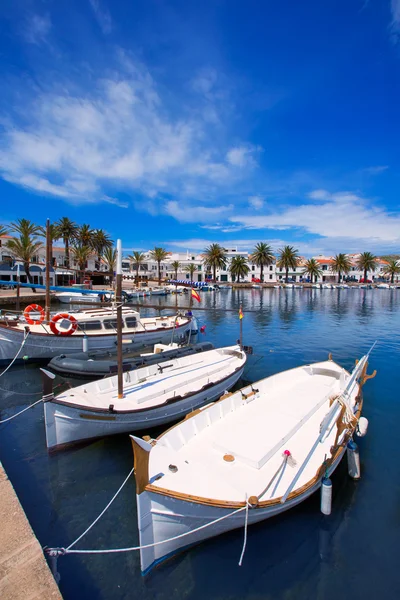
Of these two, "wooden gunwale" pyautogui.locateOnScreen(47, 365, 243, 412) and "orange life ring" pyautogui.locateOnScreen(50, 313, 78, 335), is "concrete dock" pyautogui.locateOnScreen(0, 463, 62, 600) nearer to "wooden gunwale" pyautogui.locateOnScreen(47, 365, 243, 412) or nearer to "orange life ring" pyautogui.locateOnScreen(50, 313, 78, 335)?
"wooden gunwale" pyautogui.locateOnScreen(47, 365, 243, 412)

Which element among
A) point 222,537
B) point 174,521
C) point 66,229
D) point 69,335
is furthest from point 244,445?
point 66,229

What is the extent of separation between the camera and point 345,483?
8.97m

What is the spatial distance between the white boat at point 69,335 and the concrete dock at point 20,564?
49.9 feet

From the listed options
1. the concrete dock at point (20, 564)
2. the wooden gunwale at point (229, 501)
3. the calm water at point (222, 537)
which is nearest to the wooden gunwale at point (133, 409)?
the calm water at point (222, 537)

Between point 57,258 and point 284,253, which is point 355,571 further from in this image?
point 284,253

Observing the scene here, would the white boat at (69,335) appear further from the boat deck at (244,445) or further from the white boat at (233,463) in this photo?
the white boat at (233,463)

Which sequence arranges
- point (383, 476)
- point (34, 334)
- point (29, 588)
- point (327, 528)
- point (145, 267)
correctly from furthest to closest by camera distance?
point (145, 267)
point (34, 334)
point (383, 476)
point (327, 528)
point (29, 588)

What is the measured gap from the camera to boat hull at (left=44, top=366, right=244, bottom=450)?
987cm

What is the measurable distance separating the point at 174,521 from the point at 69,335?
16.5 meters

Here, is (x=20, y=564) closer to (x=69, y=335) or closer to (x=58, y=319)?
(x=69, y=335)

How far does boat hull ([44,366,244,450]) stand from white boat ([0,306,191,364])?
9709 mm

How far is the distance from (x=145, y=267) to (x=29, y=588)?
109168 millimetres

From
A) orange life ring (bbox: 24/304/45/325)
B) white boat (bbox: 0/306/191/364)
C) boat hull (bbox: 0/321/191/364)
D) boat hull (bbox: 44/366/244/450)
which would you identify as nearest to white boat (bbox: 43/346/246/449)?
boat hull (bbox: 44/366/244/450)

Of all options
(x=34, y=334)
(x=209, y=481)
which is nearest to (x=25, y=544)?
(x=209, y=481)
